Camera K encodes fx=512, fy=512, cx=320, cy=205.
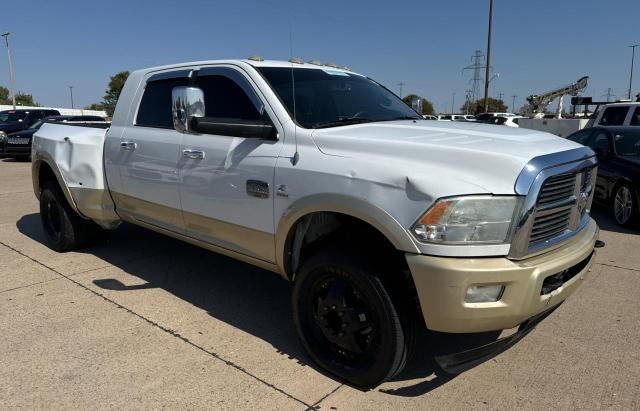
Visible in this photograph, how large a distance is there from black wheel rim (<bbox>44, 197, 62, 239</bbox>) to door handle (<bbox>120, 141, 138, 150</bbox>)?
1593mm

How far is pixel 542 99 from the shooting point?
37250mm

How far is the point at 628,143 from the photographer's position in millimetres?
7578

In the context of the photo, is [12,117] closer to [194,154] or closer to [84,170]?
[84,170]

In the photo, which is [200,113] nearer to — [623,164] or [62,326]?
[62,326]

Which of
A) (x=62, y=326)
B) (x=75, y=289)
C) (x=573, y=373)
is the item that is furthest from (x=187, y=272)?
(x=573, y=373)

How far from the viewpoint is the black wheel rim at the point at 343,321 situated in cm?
289

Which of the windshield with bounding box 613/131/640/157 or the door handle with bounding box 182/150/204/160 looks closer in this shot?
the door handle with bounding box 182/150/204/160

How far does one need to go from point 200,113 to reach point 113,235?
3792 mm

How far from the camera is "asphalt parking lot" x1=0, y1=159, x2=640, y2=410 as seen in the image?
288 centimetres

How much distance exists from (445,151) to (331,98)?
1.33m

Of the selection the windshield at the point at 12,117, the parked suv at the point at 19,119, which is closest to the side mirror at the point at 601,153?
the parked suv at the point at 19,119

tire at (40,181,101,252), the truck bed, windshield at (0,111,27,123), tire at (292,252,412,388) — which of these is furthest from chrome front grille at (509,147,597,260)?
windshield at (0,111,27,123)

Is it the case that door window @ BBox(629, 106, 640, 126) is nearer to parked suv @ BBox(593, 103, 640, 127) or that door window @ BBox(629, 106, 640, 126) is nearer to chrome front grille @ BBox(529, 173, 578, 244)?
parked suv @ BBox(593, 103, 640, 127)

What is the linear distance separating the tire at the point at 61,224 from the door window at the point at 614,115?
1306 centimetres
